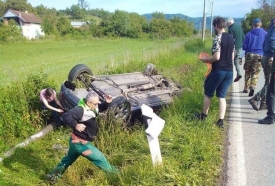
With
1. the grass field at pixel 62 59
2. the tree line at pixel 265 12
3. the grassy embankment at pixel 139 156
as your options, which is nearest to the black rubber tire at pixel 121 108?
the grassy embankment at pixel 139 156

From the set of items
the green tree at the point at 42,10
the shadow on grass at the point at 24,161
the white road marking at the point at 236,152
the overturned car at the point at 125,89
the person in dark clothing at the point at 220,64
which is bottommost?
the shadow on grass at the point at 24,161

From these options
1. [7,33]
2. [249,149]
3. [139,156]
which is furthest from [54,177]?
[7,33]

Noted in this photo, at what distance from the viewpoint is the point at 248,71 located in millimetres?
7055

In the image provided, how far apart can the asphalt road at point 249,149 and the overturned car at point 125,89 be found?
1635 millimetres

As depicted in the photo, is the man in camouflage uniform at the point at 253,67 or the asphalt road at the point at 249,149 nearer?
the asphalt road at the point at 249,149

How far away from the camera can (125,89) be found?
20.1 ft

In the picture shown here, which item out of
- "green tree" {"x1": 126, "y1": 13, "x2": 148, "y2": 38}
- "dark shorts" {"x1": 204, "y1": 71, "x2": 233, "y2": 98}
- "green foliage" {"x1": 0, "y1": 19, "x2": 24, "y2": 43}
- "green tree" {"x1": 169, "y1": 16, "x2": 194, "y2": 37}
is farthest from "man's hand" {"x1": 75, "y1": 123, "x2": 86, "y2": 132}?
"green tree" {"x1": 169, "y1": 16, "x2": 194, "y2": 37}

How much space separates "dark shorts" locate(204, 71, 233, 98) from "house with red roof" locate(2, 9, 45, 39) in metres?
63.1

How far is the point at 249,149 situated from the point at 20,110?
4.45 meters

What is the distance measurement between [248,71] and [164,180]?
507cm

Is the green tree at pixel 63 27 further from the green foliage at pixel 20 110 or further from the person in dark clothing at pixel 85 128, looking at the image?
the person in dark clothing at pixel 85 128

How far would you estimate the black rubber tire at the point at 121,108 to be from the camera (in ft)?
16.1

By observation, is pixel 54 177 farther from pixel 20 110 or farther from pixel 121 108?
pixel 20 110

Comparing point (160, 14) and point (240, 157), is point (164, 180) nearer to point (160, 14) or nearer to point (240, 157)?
point (240, 157)
